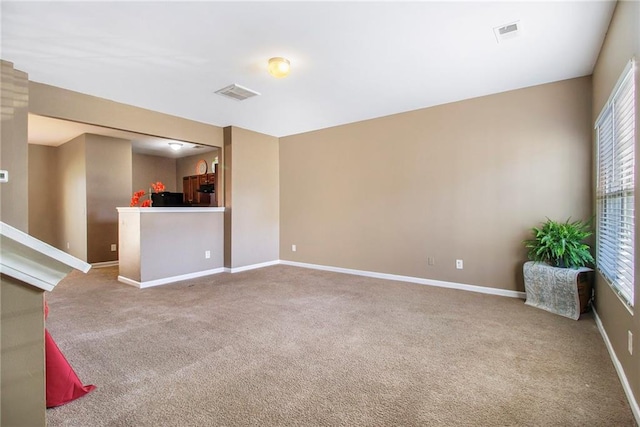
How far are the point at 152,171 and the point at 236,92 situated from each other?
5.54 m

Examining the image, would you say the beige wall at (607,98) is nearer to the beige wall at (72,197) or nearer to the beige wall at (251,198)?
the beige wall at (251,198)

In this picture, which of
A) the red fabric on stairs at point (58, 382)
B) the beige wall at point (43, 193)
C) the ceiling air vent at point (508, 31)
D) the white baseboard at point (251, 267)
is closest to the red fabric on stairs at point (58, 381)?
the red fabric on stairs at point (58, 382)

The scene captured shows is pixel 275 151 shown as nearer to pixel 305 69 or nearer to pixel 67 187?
pixel 305 69

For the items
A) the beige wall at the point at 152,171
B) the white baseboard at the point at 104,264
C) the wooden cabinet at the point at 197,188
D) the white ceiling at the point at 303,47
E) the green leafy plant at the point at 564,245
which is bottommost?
the white baseboard at the point at 104,264

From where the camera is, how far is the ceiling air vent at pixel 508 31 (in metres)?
2.51

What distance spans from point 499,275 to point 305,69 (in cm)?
338

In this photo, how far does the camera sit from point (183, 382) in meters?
1.96

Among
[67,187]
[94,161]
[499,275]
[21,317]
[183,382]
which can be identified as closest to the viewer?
[21,317]

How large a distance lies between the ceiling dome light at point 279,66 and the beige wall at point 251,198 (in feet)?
8.15

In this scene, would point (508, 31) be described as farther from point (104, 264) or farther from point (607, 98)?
point (104, 264)

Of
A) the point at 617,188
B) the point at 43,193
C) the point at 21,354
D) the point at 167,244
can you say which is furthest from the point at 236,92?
the point at 43,193

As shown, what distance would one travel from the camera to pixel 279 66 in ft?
9.82

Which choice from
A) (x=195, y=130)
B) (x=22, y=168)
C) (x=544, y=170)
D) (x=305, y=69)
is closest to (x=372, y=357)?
(x=305, y=69)

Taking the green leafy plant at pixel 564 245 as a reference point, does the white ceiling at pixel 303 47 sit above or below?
above
